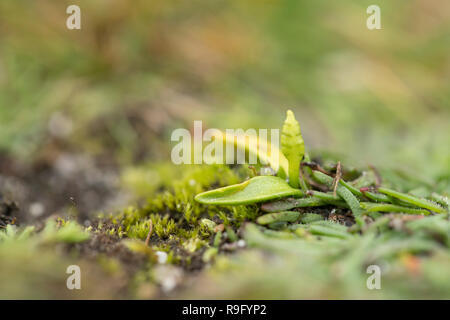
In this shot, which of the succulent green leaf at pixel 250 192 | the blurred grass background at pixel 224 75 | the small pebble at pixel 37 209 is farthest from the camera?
the blurred grass background at pixel 224 75

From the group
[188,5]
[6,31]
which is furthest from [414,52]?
[6,31]

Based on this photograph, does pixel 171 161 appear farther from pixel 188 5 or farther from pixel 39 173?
pixel 188 5

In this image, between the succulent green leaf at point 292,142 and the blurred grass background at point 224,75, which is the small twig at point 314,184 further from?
the blurred grass background at point 224,75

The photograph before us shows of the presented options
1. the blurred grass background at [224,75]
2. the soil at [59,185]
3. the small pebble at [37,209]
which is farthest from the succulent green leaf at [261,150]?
the small pebble at [37,209]

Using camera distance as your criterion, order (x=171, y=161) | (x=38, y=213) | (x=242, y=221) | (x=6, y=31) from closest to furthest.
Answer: (x=242, y=221) < (x=38, y=213) < (x=171, y=161) < (x=6, y=31)

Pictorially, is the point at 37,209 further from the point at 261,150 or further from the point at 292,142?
the point at 292,142
